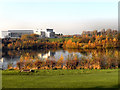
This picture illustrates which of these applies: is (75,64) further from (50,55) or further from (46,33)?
(46,33)

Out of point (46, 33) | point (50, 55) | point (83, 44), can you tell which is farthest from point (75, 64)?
point (46, 33)

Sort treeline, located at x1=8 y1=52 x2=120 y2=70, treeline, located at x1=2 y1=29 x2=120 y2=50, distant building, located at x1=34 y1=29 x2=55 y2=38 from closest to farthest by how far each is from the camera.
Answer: treeline, located at x1=8 y1=52 x2=120 y2=70, treeline, located at x1=2 y1=29 x2=120 y2=50, distant building, located at x1=34 y1=29 x2=55 y2=38

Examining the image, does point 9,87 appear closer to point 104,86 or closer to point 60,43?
point 104,86

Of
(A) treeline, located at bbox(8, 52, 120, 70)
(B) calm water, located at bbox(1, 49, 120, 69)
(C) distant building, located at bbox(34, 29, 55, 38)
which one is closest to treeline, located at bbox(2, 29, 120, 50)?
(B) calm water, located at bbox(1, 49, 120, 69)

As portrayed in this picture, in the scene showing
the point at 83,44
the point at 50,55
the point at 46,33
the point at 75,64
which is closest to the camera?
the point at 75,64

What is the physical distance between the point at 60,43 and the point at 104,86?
57.9 m

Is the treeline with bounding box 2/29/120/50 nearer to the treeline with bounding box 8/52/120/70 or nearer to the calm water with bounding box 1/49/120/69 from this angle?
the calm water with bounding box 1/49/120/69

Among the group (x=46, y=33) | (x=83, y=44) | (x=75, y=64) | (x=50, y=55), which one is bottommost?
(x=50, y=55)

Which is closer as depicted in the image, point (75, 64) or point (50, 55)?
point (75, 64)

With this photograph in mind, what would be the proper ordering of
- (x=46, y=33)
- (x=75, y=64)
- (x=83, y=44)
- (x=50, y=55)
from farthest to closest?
(x=46, y=33)
(x=83, y=44)
(x=50, y=55)
(x=75, y=64)

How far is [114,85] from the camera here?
698 cm

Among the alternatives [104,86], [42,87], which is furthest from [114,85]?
[42,87]

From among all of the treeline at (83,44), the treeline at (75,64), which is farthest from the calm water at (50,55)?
the treeline at (83,44)

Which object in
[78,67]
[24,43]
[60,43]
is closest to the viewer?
[78,67]
